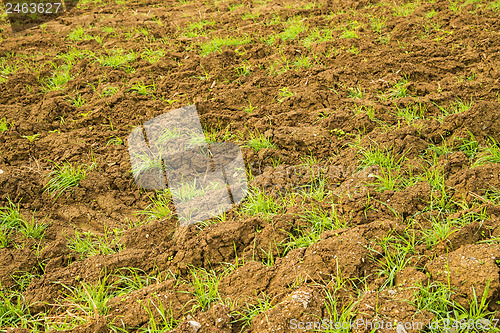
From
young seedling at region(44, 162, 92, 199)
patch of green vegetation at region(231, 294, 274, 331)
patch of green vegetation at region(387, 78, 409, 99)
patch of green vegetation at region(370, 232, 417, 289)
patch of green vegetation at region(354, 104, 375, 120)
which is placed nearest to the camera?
patch of green vegetation at region(231, 294, 274, 331)

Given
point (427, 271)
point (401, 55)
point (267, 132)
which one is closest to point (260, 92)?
point (267, 132)

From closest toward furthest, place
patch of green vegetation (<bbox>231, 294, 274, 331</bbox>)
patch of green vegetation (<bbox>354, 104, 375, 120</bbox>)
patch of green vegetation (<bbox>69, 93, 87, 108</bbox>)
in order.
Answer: patch of green vegetation (<bbox>231, 294, 274, 331</bbox>) < patch of green vegetation (<bbox>354, 104, 375, 120</bbox>) < patch of green vegetation (<bbox>69, 93, 87, 108</bbox>)

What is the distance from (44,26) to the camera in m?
7.04

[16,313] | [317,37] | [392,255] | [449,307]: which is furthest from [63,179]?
[317,37]

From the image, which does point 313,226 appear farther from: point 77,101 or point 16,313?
point 77,101

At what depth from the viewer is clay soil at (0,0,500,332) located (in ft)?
6.22

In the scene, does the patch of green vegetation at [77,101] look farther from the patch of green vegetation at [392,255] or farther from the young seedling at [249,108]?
the patch of green vegetation at [392,255]

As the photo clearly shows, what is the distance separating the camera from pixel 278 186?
272 cm

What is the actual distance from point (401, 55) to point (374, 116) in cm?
139

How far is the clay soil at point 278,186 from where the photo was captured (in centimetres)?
190

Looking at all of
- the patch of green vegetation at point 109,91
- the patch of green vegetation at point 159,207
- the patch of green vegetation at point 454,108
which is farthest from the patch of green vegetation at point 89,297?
the patch of green vegetation at point 454,108

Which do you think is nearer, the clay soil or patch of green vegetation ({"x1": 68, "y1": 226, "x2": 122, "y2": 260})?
the clay soil

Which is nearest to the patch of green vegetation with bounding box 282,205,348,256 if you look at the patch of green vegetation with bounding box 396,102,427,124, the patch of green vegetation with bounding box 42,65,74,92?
the patch of green vegetation with bounding box 396,102,427,124

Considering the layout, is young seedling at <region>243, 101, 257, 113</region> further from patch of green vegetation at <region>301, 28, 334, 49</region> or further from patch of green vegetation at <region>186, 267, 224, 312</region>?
patch of green vegetation at <region>186, 267, 224, 312</region>
